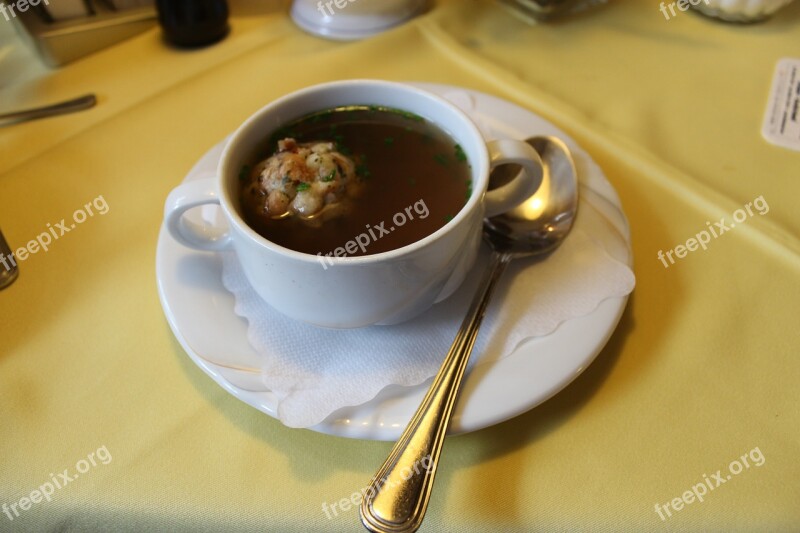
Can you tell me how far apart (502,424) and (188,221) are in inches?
18.0

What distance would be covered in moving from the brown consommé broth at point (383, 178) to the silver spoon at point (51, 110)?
1.88ft

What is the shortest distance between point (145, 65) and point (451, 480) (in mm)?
1074

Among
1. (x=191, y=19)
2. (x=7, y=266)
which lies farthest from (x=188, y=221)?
(x=191, y=19)

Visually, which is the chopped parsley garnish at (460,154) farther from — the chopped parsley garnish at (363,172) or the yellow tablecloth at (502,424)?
the yellow tablecloth at (502,424)

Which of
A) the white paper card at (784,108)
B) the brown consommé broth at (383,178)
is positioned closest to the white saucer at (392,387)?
the brown consommé broth at (383,178)

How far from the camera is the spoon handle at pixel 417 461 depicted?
0.53 m

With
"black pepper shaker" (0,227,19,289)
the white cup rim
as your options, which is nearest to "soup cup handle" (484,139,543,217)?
the white cup rim

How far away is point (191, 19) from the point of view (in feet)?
3.98

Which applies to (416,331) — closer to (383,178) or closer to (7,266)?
(383,178)

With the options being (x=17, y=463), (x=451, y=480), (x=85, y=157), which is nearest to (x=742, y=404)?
(x=451, y=480)

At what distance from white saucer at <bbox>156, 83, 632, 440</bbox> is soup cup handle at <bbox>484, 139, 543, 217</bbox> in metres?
0.13

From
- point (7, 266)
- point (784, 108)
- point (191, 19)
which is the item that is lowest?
point (784, 108)

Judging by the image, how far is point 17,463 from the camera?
25.4 inches

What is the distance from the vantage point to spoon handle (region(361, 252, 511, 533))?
0.53 m
